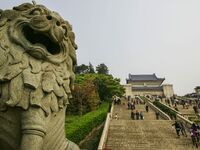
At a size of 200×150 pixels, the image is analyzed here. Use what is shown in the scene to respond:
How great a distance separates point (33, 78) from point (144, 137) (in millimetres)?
14712

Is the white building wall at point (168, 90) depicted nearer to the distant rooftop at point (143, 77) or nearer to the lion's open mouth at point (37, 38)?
the distant rooftop at point (143, 77)

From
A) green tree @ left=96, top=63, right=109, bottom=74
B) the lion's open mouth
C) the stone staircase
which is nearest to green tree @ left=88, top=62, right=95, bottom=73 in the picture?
green tree @ left=96, top=63, right=109, bottom=74

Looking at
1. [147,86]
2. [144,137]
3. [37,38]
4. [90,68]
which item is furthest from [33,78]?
[147,86]

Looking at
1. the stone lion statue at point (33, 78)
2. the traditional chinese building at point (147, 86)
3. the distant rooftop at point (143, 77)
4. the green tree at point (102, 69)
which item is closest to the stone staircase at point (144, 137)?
the stone lion statue at point (33, 78)

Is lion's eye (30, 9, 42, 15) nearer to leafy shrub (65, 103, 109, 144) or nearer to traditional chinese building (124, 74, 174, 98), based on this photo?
leafy shrub (65, 103, 109, 144)

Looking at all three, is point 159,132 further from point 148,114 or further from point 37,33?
point 37,33

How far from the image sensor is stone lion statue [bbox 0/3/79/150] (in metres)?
3.99

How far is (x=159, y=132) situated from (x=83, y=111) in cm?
1451

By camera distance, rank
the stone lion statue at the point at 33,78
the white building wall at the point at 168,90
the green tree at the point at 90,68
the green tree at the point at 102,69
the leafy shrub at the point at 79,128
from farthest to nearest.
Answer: the white building wall at the point at 168,90 → the green tree at the point at 90,68 → the green tree at the point at 102,69 → the leafy shrub at the point at 79,128 → the stone lion statue at the point at 33,78

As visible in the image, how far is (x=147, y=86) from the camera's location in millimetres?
77875

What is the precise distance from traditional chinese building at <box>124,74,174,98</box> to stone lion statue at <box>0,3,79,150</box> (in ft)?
201

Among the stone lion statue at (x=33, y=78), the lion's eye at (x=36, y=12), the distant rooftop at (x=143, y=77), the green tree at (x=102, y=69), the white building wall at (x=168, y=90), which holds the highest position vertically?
the distant rooftop at (x=143, y=77)

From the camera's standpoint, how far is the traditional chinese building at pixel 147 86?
67537mm

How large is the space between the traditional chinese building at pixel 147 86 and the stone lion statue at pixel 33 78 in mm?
61397
